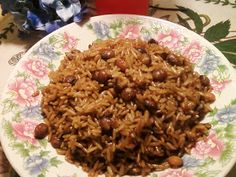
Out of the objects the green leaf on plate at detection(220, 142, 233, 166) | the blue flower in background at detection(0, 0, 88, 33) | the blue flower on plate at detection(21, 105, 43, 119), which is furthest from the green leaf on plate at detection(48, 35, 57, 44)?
the green leaf on plate at detection(220, 142, 233, 166)

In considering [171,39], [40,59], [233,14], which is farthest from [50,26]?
[233,14]

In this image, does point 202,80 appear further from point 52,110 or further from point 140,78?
→ point 52,110

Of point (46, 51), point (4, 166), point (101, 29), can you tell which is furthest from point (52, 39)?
point (4, 166)

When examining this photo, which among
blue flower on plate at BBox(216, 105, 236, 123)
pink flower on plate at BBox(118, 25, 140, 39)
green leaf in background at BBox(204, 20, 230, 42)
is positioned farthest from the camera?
green leaf in background at BBox(204, 20, 230, 42)

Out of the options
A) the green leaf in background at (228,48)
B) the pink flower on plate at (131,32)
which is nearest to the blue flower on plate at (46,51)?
the pink flower on plate at (131,32)

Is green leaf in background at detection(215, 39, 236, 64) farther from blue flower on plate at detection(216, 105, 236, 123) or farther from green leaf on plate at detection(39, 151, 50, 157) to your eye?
green leaf on plate at detection(39, 151, 50, 157)

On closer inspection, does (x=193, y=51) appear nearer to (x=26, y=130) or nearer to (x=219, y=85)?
(x=219, y=85)
